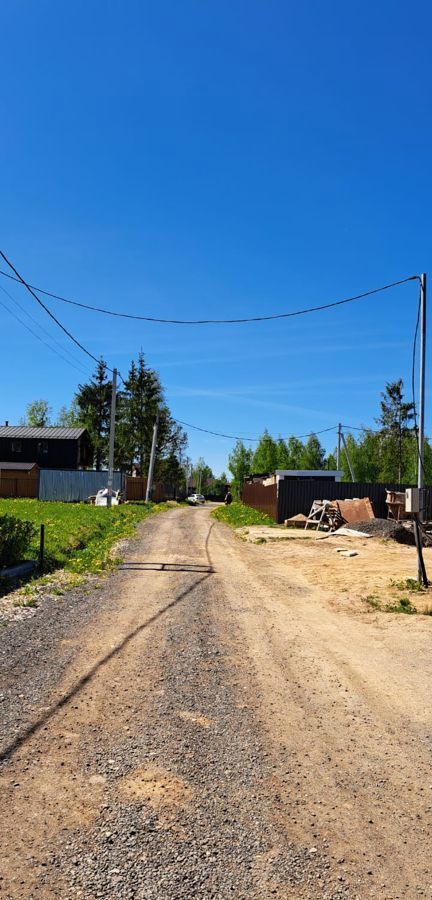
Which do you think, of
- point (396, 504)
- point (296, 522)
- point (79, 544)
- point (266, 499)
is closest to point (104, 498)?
point (266, 499)

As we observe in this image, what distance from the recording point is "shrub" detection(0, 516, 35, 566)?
11.0 metres

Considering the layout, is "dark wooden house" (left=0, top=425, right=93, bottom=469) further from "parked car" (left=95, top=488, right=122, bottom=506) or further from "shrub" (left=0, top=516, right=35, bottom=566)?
"shrub" (left=0, top=516, right=35, bottom=566)

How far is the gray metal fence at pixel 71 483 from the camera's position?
44.5 m

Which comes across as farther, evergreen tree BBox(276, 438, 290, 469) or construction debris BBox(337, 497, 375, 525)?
evergreen tree BBox(276, 438, 290, 469)

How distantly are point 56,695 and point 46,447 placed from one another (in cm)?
5428

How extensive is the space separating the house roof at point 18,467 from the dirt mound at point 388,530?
123 feet

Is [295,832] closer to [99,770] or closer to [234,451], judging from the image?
[99,770]

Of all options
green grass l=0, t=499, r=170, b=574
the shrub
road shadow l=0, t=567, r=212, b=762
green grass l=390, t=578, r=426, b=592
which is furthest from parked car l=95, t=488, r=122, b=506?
road shadow l=0, t=567, r=212, b=762

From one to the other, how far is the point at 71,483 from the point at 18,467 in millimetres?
12314

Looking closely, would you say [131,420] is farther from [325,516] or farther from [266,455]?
[325,516]

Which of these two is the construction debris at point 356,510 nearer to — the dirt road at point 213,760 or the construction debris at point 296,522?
the construction debris at point 296,522

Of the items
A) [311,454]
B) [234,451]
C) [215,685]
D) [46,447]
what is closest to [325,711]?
[215,685]

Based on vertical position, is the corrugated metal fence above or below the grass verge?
above

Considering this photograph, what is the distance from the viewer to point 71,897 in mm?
2637
